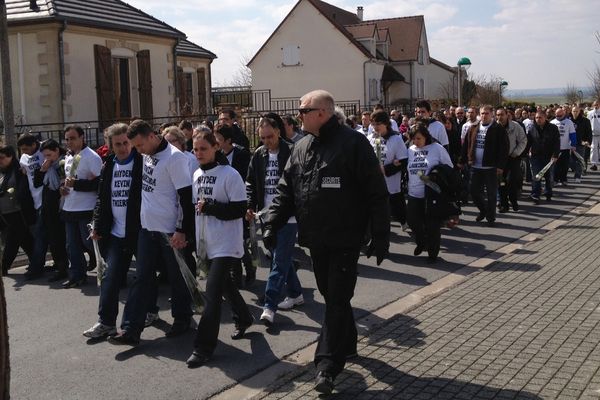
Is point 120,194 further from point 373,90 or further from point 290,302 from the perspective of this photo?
point 373,90

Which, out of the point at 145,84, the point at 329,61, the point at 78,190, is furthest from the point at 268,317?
the point at 329,61

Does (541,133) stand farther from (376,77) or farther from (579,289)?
(376,77)

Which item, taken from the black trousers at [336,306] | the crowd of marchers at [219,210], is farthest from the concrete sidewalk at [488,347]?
the crowd of marchers at [219,210]

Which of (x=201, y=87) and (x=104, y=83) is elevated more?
(x=201, y=87)

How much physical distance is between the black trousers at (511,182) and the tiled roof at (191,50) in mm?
15961

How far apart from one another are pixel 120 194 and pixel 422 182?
4.38m

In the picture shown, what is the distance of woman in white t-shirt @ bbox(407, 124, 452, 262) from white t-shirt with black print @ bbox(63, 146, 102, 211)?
4050 mm

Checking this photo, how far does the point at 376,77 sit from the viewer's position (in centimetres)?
5072

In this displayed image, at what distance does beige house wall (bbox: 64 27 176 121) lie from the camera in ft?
65.6

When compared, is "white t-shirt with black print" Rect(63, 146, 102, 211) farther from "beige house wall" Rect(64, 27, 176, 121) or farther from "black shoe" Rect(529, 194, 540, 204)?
"beige house wall" Rect(64, 27, 176, 121)

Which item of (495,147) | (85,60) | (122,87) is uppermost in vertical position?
(85,60)

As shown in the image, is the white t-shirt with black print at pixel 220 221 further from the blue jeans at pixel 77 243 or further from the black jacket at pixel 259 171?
the blue jeans at pixel 77 243

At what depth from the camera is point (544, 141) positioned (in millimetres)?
15328

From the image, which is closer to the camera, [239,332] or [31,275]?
[239,332]
